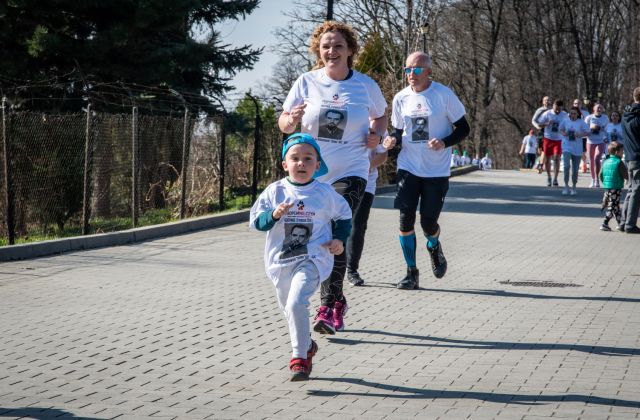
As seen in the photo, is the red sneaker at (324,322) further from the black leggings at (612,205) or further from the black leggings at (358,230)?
the black leggings at (612,205)

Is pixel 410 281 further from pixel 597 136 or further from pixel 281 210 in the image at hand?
pixel 597 136

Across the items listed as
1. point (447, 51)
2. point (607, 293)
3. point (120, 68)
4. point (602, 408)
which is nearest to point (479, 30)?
point (447, 51)

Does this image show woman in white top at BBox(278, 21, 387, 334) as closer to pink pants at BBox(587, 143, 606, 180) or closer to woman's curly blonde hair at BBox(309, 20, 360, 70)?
woman's curly blonde hair at BBox(309, 20, 360, 70)

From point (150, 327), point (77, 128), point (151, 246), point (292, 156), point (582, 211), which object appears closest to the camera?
point (292, 156)

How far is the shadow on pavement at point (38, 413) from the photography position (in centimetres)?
544

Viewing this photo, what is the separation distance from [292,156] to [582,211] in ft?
49.6

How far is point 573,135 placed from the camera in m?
23.1

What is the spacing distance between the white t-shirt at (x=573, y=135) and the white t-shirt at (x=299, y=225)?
1706 cm

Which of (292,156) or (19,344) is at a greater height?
(292,156)

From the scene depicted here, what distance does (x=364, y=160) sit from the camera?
27.2 feet

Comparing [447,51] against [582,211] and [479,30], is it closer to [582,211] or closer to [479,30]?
[479,30]

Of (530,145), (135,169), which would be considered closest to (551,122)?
(135,169)

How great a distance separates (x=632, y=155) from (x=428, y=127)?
6933 millimetres

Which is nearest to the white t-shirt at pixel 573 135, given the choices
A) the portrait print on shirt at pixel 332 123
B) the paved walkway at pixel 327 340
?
the paved walkway at pixel 327 340
